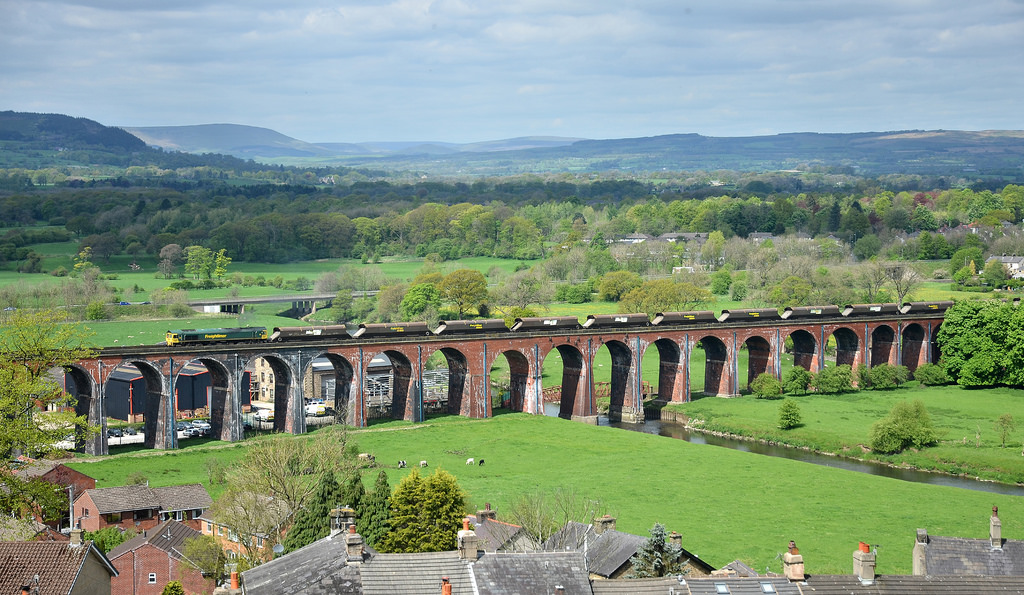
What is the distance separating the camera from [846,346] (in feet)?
416

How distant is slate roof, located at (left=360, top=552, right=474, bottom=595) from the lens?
1331 inches

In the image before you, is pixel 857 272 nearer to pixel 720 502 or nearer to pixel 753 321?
pixel 753 321

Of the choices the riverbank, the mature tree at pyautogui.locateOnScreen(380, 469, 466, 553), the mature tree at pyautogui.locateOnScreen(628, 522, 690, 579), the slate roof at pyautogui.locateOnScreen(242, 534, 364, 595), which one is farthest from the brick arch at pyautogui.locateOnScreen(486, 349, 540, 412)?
the slate roof at pyautogui.locateOnScreen(242, 534, 364, 595)

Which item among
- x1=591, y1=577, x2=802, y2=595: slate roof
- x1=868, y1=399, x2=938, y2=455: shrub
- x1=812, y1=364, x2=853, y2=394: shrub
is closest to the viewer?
x1=591, y1=577, x2=802, y2=595: slate roof

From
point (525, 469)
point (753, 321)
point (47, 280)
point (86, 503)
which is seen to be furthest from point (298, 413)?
point (47, 280)

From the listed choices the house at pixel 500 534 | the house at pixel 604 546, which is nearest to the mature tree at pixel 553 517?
the house at pixel 604 546

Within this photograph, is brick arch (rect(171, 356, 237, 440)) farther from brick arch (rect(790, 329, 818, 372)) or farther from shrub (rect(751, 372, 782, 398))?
brick arch (rect(790, 329, 818, 372))

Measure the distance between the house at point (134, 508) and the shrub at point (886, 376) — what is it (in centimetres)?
7341

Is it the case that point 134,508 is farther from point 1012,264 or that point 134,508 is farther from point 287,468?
point 1012,264

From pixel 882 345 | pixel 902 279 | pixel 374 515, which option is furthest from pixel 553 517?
pixel 902 279

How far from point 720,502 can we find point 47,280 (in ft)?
458

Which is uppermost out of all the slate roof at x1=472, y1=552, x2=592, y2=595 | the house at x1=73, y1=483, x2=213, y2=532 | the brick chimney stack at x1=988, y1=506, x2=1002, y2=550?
the slate roof at x1=472, y1=552, x2=592, y2=595

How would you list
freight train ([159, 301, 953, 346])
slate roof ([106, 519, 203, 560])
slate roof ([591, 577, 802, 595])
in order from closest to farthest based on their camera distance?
slate roof ([591, 577, 802, 595]) < slate roof ([106, 519, 203, 560]) < freight train ([159, 301, 953, 346])

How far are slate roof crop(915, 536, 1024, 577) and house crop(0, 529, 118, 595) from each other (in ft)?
95.1
